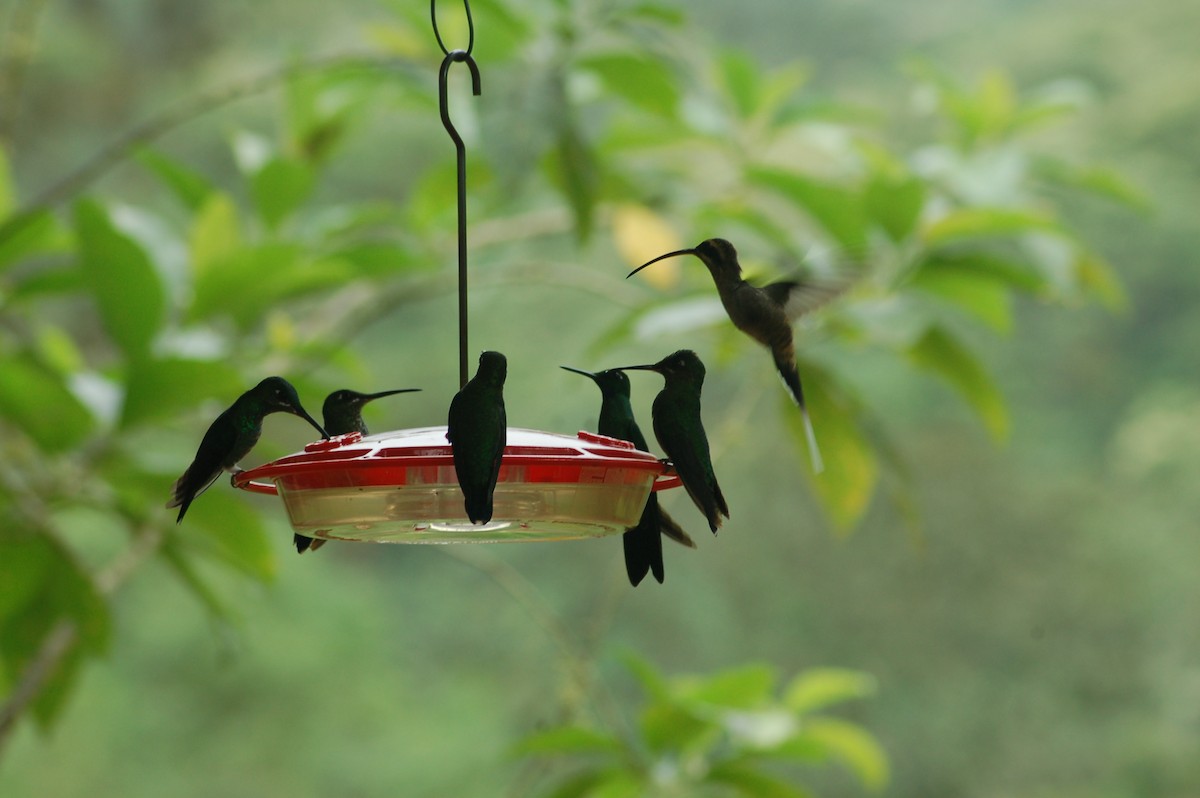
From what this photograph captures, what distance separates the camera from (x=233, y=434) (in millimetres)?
1042

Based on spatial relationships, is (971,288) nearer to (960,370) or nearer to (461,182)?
(960,370)

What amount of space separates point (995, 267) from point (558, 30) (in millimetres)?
892

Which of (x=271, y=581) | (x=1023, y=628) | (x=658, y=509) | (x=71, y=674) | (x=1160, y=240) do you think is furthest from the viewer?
(x=1160, y=240)

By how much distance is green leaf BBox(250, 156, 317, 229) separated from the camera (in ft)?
7.71

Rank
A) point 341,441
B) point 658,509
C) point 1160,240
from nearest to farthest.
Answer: point 341,441, point 658,509, point 1160,240

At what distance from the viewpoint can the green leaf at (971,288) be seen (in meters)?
2.29

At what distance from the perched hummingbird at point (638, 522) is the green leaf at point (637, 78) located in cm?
125

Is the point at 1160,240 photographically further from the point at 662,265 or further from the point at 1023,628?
the point at 662,265

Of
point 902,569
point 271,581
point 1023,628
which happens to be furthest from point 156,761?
point 271,581

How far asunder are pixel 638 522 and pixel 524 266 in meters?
1.66

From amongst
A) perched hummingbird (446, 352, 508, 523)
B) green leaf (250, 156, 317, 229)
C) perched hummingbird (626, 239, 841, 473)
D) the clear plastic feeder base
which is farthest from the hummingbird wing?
green leaf (250, 156, 317, 229)

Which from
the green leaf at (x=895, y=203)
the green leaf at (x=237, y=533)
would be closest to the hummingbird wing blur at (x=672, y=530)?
the green leaf at (x=237, y=533)

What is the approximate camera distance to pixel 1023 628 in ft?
23.6

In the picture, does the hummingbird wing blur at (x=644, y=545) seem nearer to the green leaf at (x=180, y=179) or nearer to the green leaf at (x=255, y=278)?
the green leaf at (x=255, y=278)
